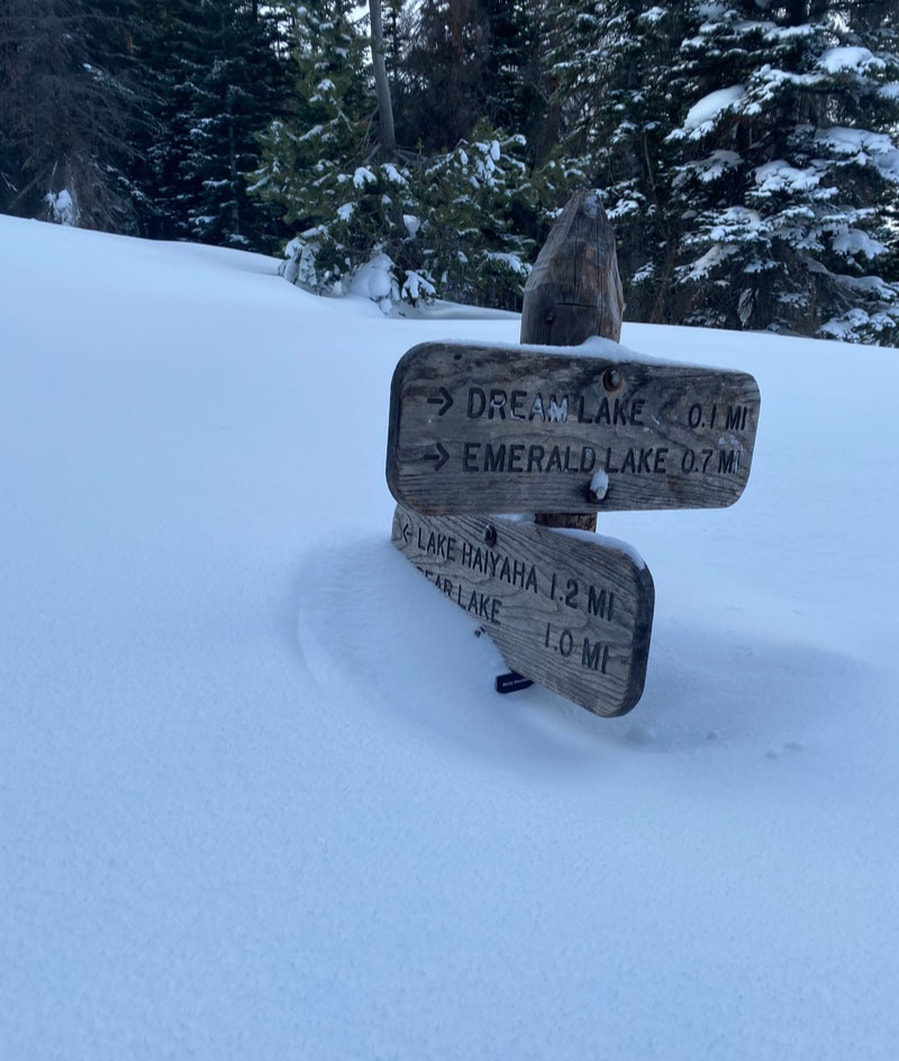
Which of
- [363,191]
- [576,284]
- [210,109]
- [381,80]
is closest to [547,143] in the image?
[381,80]

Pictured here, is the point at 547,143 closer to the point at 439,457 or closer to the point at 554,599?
the point at 554,599

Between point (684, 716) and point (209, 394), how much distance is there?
2.29 metres

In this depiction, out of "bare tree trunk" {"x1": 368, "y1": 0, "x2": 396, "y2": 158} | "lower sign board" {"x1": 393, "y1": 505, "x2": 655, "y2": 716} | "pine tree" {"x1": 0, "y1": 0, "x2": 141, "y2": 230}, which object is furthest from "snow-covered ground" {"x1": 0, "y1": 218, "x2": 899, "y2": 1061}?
"pine tree" {"x1": 0, "y1": 0, "x2": 141, "y2": 230}

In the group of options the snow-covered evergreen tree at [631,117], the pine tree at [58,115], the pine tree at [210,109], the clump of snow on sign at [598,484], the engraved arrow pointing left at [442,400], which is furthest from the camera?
the pine tree at [210,109]

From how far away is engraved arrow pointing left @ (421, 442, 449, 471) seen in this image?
121 centimetres

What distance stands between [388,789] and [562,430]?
25.8 inches

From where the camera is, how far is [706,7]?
36.5ft

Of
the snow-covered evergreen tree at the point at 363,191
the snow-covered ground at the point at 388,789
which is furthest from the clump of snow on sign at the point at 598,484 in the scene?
the snow-covered evergreen tree at the point at 363,191

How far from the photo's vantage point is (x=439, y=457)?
122cm

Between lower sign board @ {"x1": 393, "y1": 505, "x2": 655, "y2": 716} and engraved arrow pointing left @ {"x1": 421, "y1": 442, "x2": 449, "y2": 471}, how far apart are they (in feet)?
1.04

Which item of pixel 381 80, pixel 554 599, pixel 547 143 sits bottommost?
pixel 554 599

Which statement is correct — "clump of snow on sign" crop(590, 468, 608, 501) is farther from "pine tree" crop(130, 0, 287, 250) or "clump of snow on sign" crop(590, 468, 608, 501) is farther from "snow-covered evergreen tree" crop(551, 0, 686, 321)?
"pine tree" crop(130, 0, 287, 250)

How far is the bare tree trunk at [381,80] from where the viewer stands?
8703mm

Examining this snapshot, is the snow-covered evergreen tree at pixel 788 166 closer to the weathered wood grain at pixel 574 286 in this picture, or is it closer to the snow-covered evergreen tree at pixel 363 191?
the snow-covered evergreen tree at pixel 363 191
